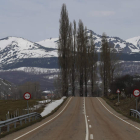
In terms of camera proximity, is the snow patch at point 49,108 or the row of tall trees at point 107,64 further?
the row of tall trees at point 107,64

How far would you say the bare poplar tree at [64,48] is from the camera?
66.9m

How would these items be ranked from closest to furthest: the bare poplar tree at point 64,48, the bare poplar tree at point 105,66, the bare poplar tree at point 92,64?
1. the bare poplar tree at point 64,48
2. the bare poplar tree at point 105,66
3. the bare poplar tree at point 92,64

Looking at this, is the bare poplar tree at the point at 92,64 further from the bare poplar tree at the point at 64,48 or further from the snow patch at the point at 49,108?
the snow patch at the point at 49,108

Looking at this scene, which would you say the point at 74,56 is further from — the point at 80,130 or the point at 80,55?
the point at 80,130

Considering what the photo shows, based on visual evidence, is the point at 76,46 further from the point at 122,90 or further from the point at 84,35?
the point at 122,90

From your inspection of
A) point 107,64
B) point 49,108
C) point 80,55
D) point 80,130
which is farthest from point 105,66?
point 80,130

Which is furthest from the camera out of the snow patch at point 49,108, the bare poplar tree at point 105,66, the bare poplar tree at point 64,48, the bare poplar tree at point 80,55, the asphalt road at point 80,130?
the bare poplar tree at point 105,66

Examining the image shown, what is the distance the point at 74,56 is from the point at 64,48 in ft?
31.8

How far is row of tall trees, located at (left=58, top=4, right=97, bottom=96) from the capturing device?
2660 inches

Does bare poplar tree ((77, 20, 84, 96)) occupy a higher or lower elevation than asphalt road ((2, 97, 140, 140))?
higher

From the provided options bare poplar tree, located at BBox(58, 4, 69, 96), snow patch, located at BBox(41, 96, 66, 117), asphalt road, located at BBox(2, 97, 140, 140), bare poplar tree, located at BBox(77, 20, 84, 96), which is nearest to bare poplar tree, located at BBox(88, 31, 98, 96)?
bare poplar tree, located at BBox(77, 20, 84, 96)

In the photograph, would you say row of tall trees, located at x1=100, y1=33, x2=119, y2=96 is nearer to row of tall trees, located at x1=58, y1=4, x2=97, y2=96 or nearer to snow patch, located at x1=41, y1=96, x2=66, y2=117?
row of tall trees, located at x1=58, y1=4, x2=97, y2=96

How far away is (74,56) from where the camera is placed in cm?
7719

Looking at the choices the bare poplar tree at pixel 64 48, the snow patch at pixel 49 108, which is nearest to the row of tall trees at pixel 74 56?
the bare poplar tree at pixel 64 48
